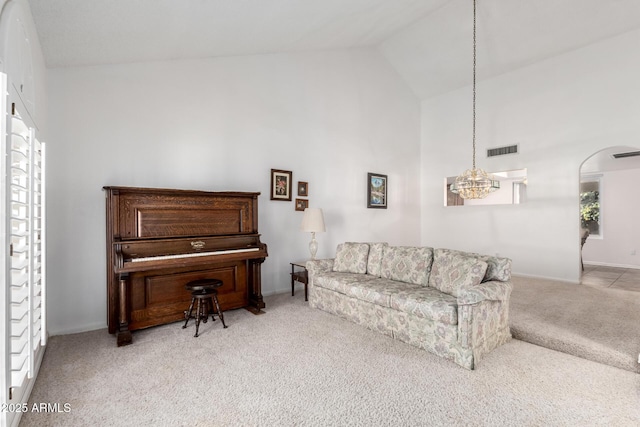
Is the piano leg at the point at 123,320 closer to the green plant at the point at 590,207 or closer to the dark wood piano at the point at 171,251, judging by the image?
the dark wood piano at the point at 171,251

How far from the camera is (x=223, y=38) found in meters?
3.58

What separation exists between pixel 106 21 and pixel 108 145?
134 cm

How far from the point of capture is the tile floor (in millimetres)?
5060

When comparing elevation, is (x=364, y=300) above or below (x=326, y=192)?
below

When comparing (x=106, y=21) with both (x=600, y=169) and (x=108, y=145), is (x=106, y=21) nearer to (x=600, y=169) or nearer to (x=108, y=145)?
(x=108, y=145)

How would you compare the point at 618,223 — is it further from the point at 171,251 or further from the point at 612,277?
the point at 171,251

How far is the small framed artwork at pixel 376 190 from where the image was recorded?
598 cm

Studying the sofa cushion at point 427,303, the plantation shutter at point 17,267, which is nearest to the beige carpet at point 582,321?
the sofa cushion at point 427,303

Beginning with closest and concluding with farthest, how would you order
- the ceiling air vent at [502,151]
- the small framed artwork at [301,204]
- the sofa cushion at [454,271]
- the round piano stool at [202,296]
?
1. the sofa cushion at [454,271]
2. the round piano stool at [202,296]
3. the small framed artwork at [301,204]
4. the ceiling air vent at [502,151]

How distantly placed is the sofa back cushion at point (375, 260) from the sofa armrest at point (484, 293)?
1.27 m

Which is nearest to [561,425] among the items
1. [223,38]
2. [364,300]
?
[364,300]

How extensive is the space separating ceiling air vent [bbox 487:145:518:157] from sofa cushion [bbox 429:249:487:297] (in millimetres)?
3645

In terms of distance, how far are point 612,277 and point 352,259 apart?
17.0ft

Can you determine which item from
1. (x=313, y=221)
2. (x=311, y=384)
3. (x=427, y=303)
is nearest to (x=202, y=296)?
(x=311, y=384)
